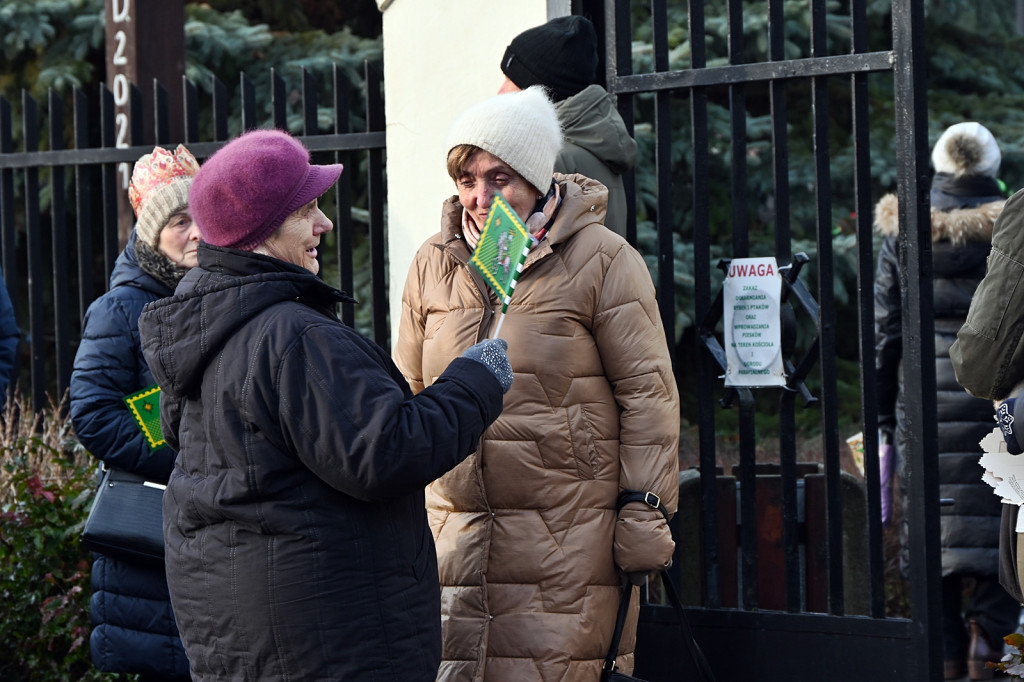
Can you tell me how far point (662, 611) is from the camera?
14.4 ft

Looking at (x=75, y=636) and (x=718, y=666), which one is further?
(x=75, y=636)

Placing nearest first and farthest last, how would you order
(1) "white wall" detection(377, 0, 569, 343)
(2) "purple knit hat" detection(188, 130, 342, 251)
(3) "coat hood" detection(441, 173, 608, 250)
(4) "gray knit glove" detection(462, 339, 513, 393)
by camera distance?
(2) "purple knit hat" detection(188, 130, 342, 251)
(4) "gray knit glove" detection(462, 339, 513, 393)
(3) "coat hood" detection(441, 173, 608, 250)
(1) "white wall" detection(377, 0, 569, 343)

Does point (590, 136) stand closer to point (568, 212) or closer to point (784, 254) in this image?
point (568, 212)

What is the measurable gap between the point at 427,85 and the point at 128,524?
196 centimetres

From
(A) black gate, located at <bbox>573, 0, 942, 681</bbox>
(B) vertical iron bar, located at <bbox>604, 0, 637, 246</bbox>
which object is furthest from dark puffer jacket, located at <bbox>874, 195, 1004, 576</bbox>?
(B) vertical iron bar, located at <bbox>604, 0, 637, 246</bbox>

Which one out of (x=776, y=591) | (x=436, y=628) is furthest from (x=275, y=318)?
(x=776, y=591)

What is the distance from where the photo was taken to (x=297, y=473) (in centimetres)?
262

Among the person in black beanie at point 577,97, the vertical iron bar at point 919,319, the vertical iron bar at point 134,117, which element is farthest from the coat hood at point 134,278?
the vertical iron bar at point 919,319

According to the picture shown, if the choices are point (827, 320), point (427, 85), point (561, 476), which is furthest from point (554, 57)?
point (561, 476)

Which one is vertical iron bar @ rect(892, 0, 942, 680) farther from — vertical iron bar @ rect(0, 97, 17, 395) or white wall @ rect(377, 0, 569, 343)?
vertical iron bar @ rect(0, 97, 17, 395)

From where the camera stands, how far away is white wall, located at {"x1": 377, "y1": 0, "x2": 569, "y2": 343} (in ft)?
15.4

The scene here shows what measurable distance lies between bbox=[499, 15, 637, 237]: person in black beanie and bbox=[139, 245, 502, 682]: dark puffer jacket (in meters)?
1.46

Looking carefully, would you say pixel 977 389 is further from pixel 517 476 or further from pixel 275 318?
pixel 275 318

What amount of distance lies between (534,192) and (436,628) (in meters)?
1.23
